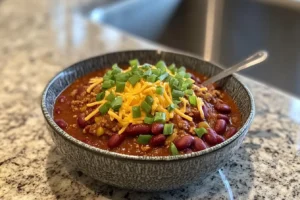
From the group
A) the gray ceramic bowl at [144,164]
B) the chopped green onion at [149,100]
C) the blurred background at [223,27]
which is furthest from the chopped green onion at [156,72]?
the blurred background at [223,27]

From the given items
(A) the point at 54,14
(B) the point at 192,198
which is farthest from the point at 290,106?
(A) the point at 54,14

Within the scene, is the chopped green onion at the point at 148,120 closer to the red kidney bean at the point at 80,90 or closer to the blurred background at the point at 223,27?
the red kidney bean at the point at 80,90

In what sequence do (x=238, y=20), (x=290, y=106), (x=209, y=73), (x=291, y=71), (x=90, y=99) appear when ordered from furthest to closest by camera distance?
(x=238, y=20) < (x=291, y=71) < (x=290, y=106) < (x=209, y=73) < (x=90, y=99)

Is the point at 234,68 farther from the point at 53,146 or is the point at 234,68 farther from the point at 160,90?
the point at 53,146

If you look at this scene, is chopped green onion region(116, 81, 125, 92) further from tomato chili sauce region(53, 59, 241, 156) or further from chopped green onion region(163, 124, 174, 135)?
chopped green onion region(163, 124, 174, 135)

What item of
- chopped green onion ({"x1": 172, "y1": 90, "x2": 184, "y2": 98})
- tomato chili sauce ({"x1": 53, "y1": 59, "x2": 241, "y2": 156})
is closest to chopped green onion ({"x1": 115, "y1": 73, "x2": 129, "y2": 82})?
tomato chili sauce ({"x1": 53, "y1": 59, "x2": 241, "y2": 156})

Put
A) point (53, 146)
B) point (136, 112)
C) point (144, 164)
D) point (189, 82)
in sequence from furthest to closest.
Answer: point (53, 146), point (189, 82), point (136, 112), point (144, 164)

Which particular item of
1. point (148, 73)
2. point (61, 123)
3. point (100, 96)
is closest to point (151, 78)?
point (148, 73)

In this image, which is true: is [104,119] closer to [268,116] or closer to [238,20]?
[268,116]
